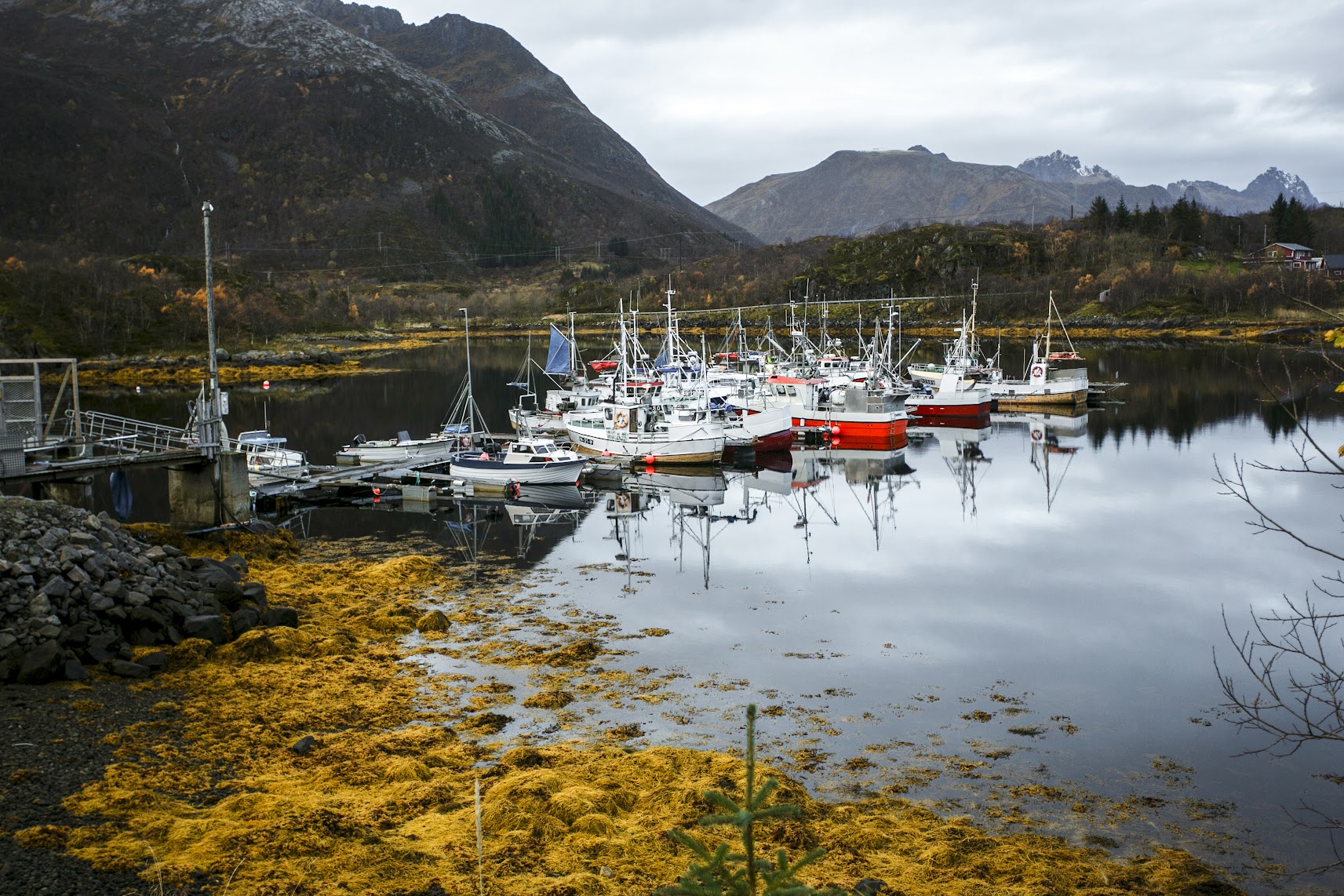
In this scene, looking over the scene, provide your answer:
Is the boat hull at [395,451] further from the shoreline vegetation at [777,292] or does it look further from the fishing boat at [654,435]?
the shoreline vegetation at [777,292]

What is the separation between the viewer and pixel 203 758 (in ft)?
43.5

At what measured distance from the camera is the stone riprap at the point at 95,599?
1550 centimetres

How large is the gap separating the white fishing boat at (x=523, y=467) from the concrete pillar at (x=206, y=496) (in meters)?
10.3

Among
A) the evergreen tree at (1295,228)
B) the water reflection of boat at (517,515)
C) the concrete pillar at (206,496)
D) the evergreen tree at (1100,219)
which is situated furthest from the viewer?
the evergreen tree at (1100,219)

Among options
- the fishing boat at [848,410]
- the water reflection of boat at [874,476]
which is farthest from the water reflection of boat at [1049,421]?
the water reflection of boat at [874,476]

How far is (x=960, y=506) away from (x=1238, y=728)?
20.0 m

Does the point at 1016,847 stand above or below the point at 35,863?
below

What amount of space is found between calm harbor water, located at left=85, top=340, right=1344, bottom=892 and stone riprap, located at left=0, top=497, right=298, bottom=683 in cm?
478

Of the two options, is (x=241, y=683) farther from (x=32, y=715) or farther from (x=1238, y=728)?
(x=1238, y=728)

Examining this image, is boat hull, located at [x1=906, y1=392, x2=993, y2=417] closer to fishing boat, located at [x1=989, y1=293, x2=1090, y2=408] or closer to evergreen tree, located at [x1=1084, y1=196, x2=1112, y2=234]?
fishing boat, located at [x1=989, y1=293, x2=1090, y2=408]

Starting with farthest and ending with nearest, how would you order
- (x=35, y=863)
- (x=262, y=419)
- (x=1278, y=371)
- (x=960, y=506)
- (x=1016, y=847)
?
(x=1278, y=371) → (x=262, y=419) → (x=960, y=506) → (x=1016, y=847) → (x=35, y=863)

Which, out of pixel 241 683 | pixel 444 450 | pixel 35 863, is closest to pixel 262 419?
pixel 444 450

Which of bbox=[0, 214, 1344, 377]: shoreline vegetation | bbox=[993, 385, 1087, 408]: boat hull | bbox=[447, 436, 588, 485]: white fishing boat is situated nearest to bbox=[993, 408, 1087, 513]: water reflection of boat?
bbox=[993, 385, 1087, 408]: boat hull

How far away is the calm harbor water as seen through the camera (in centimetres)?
1416
